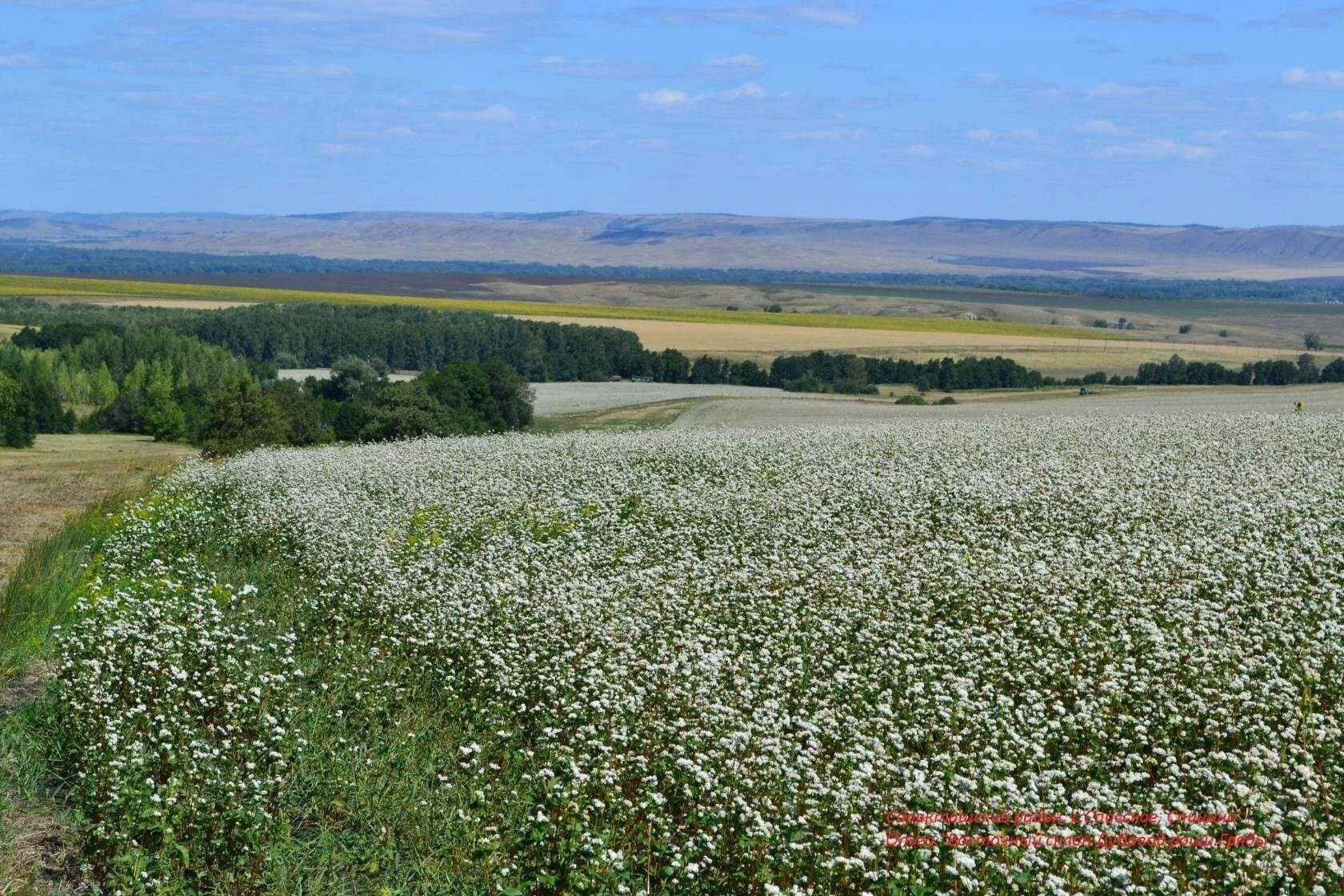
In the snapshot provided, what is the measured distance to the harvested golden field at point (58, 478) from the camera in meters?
21.2

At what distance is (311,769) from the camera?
31.8ft

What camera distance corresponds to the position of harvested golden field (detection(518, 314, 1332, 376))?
9069 cm

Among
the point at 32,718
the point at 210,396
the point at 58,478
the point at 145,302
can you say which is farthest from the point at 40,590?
the point at 145,302

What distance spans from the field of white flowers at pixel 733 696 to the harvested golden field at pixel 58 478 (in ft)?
15.1

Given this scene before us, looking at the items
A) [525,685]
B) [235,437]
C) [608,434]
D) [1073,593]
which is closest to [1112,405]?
[608,434]

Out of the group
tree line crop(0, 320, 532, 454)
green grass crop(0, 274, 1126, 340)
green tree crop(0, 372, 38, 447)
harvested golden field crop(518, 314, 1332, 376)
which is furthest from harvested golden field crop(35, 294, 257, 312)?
green tree crop(0, 372, 38, 447)

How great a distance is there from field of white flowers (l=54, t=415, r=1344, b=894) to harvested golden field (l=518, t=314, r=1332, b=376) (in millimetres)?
73367

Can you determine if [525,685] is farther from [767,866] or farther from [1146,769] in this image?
[1146,769]

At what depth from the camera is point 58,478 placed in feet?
102

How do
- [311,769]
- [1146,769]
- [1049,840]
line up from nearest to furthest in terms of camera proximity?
[1049,840], [1146,769], [311,769]

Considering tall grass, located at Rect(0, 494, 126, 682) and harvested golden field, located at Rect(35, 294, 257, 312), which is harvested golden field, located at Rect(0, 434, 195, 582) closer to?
tall grass, located at Rect(0, 494, 126, 682)

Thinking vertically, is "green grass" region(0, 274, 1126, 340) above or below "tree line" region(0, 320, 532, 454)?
above

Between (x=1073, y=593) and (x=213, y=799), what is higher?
(x=1073, y=593)

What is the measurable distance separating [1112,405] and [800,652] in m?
32.4
